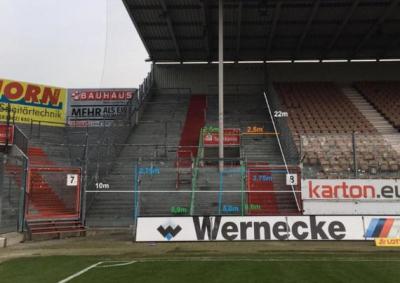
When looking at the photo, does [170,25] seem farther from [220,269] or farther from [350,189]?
[220,269]

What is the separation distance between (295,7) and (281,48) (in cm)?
657

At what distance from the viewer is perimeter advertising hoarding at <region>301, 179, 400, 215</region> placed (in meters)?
18.1

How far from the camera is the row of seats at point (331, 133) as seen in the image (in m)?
19.6

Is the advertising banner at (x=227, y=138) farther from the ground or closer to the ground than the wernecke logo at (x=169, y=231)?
farther from the ground

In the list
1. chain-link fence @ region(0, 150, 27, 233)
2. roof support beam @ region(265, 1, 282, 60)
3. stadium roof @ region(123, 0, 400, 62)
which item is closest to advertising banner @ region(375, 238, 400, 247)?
chain-link fence @ region(0, 150, 27, 233)

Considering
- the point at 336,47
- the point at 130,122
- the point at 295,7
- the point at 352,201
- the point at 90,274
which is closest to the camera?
the point at 90,274

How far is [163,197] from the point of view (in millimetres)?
20172

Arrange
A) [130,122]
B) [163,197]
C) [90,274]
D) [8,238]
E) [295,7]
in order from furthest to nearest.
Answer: [130,122] → [295,7] → [163,197] → [8,238] → [90,274]

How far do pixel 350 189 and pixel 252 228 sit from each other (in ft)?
16.4

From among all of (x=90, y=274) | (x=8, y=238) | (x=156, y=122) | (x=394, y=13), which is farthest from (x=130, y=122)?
(x=90, y=274)

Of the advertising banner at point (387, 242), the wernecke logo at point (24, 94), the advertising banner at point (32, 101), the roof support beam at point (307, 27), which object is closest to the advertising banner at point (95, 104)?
the advertising banner at point (32, 101)

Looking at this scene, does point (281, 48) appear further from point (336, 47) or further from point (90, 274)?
point (90, 274)

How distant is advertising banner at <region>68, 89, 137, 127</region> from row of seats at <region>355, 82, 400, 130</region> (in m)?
17.6

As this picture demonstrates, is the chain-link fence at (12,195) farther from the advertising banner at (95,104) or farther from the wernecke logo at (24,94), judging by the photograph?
the advertising banner at (95,104)
